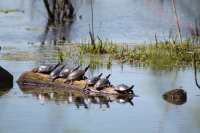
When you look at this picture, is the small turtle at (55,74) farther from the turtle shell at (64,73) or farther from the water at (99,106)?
the water at (99,106)

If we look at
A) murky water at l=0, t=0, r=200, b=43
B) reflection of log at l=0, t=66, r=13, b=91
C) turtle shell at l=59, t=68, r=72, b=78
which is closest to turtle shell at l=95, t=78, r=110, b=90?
turtle shell at l=59, t=68, r=72, b=78

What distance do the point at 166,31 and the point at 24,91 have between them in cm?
1051

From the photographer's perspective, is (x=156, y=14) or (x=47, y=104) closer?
(x=47, y=104)

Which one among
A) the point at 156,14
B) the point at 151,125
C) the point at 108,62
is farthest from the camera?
the point at 156,14

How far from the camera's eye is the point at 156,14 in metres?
28.5

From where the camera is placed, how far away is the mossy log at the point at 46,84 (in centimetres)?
1215

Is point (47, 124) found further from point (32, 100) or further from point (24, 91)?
point (24, 91)

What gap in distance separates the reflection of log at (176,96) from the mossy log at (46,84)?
2.57 feet

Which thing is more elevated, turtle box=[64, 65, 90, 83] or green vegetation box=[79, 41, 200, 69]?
green vegetation box=[79, 41, 200, 69]

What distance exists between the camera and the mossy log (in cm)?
1215

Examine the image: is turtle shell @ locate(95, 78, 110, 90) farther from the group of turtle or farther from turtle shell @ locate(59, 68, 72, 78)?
turtle shell @ locate(59, 68, 72, 78)

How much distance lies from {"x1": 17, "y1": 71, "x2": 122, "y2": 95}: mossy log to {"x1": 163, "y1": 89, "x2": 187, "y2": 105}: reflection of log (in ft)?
2.57

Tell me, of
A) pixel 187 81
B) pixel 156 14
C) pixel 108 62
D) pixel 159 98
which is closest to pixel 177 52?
pixel 108 62

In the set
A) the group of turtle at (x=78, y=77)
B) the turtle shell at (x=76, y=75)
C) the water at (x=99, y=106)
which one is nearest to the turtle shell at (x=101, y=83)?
the group of turtle at (x=78, y=77)
